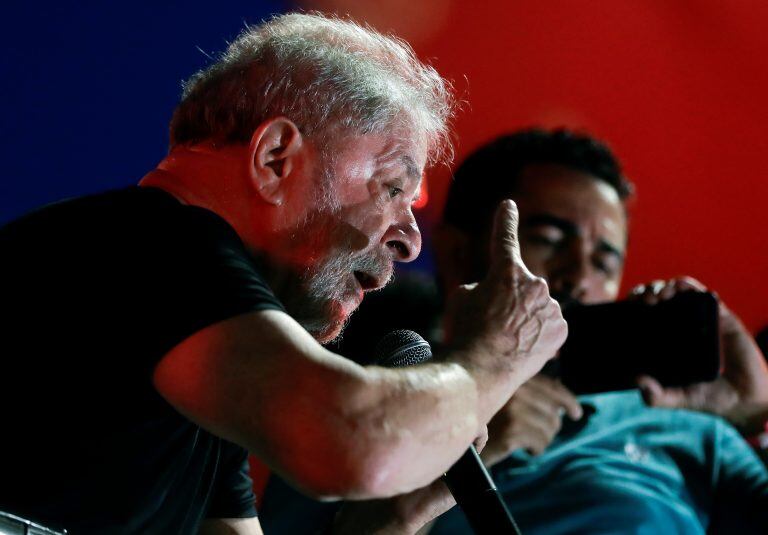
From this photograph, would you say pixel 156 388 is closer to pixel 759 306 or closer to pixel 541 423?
pixel 541 423

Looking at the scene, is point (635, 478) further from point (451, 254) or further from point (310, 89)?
point (310, 89)

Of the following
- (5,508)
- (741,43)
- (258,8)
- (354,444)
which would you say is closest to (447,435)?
(354,444)

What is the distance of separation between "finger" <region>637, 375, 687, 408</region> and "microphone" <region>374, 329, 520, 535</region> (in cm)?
58

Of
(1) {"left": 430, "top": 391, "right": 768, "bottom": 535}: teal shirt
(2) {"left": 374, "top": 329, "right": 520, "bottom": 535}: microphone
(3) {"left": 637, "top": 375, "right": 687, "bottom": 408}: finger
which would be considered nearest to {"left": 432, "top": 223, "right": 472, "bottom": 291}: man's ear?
(1) {"left": 430, "top": 391, "right": 768, "bottom": 535}: teal shirt

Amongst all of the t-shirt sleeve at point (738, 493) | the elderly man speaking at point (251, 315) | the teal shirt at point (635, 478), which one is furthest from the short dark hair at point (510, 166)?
the elderly man speaking at point (251, 315)

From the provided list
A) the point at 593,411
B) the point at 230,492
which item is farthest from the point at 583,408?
the point at 230,492

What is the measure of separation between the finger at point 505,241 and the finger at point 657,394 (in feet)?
1.91

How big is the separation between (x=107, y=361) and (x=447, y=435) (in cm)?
27

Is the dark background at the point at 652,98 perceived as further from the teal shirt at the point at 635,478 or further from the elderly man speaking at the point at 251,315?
the elderly man speaking at the point at 251,315

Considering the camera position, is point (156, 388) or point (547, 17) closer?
point (156, 388)

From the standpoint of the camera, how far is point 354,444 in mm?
607

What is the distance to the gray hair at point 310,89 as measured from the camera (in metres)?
0.90

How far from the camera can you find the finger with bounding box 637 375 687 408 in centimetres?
131

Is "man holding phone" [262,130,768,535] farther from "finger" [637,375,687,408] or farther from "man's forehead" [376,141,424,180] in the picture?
"man's forehead" [376,141,424,180]
